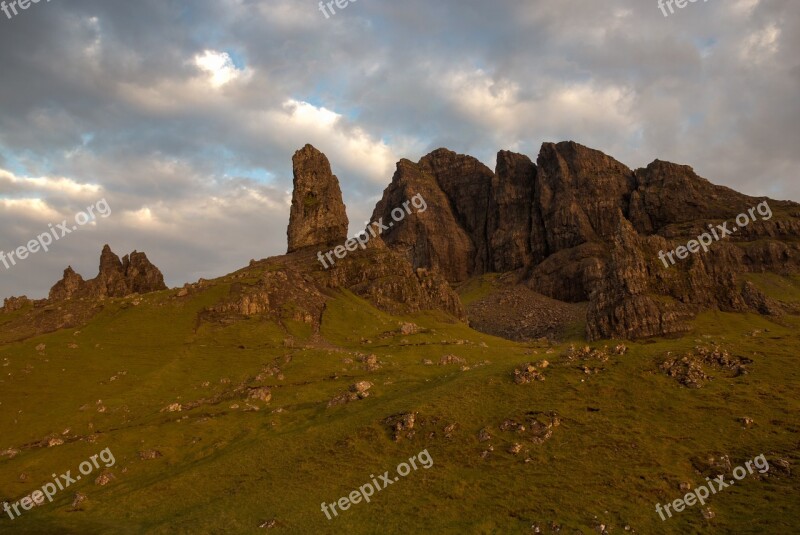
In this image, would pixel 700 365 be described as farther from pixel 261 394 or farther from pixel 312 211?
pixel 312 211

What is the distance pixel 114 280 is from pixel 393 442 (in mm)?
152107

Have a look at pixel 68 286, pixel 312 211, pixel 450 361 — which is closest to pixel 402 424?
pixel 450 361

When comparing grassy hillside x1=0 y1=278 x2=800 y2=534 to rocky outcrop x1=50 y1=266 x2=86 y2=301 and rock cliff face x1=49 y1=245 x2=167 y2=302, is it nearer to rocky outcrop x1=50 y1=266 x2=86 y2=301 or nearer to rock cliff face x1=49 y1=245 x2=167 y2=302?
rock cliff face x1=49 y1=245 x2=167 y2=302

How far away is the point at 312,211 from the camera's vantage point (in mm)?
194500

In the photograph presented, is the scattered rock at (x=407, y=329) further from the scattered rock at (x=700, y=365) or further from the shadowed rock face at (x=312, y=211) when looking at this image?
the scattered rock at (x=700, y=365)

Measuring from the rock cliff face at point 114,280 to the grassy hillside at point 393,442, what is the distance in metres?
72.0

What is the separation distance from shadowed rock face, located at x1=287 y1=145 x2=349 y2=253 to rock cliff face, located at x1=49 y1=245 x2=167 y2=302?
5152 centimetres

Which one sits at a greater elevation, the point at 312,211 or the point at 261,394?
the point at 312,211

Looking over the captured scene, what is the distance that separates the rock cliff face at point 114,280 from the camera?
551 feet

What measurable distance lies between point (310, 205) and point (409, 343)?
90478 mm

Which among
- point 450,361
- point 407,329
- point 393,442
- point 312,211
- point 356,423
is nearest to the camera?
point 393,442

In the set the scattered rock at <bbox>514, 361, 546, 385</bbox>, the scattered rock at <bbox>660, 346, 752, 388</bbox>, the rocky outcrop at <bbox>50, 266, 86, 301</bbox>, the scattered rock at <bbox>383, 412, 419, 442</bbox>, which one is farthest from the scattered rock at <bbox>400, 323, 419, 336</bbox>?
the rocky outcrop at <bbox>50, 266, 86, 301</bbox>

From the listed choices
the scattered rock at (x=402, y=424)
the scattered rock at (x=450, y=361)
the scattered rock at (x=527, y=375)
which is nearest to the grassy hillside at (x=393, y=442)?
the scattered rock at (x=402, y=424)

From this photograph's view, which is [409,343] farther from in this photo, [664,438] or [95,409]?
[664,438]
